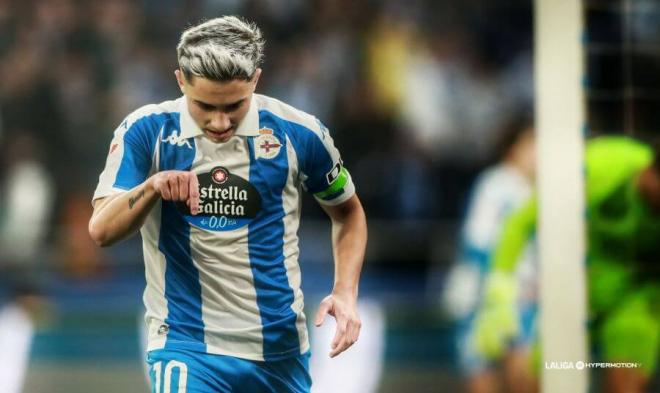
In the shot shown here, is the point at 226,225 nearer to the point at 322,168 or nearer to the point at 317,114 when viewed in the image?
the point at 322,168

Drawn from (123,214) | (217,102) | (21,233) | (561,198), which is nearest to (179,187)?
(123,214)

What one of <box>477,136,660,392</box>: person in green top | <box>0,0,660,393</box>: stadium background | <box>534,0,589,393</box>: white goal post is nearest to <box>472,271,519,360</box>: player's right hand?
<box>477,136,660,392</box>: person in green top

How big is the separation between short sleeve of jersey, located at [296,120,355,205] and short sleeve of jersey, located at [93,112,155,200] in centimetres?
46

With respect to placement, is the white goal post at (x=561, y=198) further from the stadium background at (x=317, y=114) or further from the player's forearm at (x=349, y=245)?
the stadium background at (x=317, y=114)

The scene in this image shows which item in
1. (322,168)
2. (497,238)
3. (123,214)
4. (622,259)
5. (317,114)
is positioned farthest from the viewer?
(317,114)

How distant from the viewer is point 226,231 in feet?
12.8

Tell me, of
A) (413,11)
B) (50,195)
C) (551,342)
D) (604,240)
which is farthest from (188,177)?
(413,11)

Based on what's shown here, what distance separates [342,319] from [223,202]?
0.49 meters

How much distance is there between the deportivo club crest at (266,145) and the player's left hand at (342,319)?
47cm

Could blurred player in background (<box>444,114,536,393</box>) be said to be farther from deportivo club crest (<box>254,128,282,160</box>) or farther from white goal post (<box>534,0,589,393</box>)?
deportivo club crest (<box>254,128,282,160</box>)

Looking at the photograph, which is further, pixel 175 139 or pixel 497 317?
pixel 497 317

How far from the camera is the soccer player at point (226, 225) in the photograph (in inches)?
149

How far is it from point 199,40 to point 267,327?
874mm

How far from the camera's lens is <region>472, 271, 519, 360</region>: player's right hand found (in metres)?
6.78
